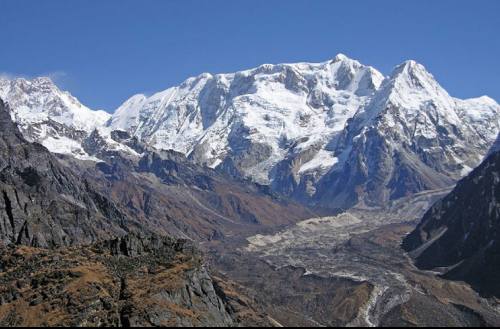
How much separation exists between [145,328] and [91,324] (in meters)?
13.6

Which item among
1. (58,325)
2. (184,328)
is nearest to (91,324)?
(58,325)

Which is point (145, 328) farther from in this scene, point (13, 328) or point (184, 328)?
point (13, 328)

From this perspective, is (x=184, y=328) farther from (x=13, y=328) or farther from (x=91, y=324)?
(x=13, y=328)

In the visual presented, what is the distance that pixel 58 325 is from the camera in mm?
199500

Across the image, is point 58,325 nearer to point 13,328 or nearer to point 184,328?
point 13,328

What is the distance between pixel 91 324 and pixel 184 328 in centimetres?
2132

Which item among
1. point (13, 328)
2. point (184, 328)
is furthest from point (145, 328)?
point (13, 328)

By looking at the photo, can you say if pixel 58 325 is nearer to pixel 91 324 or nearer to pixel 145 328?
pixel 91 324

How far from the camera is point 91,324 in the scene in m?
199

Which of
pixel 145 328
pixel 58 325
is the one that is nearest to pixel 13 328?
pixel 58 325

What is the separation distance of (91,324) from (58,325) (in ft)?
25.3

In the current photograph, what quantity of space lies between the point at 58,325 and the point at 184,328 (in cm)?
2900

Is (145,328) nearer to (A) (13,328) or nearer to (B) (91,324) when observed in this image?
(B) (91,324)

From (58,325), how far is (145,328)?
69.4 feet
